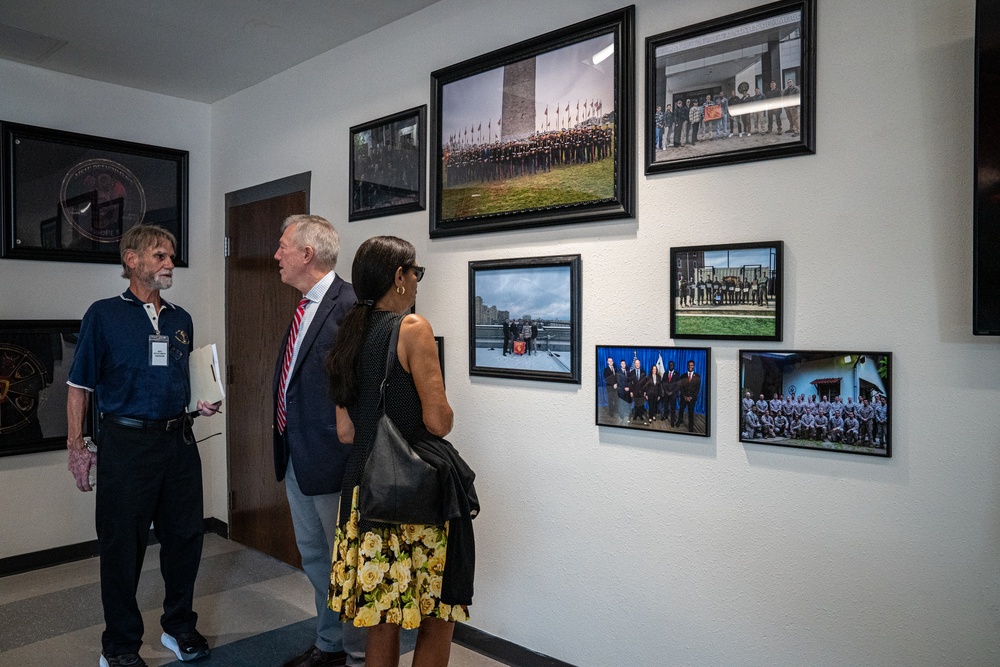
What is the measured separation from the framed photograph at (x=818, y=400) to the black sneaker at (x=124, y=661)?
2.26 metres

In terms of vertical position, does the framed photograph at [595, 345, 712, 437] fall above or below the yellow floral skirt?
above

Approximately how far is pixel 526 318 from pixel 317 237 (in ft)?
2.67

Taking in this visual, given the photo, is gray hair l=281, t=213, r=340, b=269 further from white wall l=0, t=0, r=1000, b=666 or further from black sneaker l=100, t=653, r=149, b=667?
black sneaker l=100, t=653, r=149, b=667

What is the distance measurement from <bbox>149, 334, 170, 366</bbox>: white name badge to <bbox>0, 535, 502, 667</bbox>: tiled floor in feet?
3.77

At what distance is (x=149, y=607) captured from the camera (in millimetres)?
3109

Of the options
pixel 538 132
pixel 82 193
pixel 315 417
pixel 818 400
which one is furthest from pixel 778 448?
pixel 82 193

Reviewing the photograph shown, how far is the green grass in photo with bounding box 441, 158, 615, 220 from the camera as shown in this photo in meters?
2.30

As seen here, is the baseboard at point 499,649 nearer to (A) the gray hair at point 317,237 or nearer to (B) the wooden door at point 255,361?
(B) the wooden door at point 255,361

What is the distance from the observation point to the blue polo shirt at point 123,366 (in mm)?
2518

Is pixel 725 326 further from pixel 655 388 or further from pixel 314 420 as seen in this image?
pixel 314 420

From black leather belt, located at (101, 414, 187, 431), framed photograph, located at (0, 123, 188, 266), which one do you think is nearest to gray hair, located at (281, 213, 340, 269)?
black leather belt, located at (101, 414, 187, 431)

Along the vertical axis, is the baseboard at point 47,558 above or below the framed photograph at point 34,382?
below

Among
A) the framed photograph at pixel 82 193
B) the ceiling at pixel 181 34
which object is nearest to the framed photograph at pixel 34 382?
the framed photograph at pixel 82 193

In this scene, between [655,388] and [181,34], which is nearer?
[655,388]
